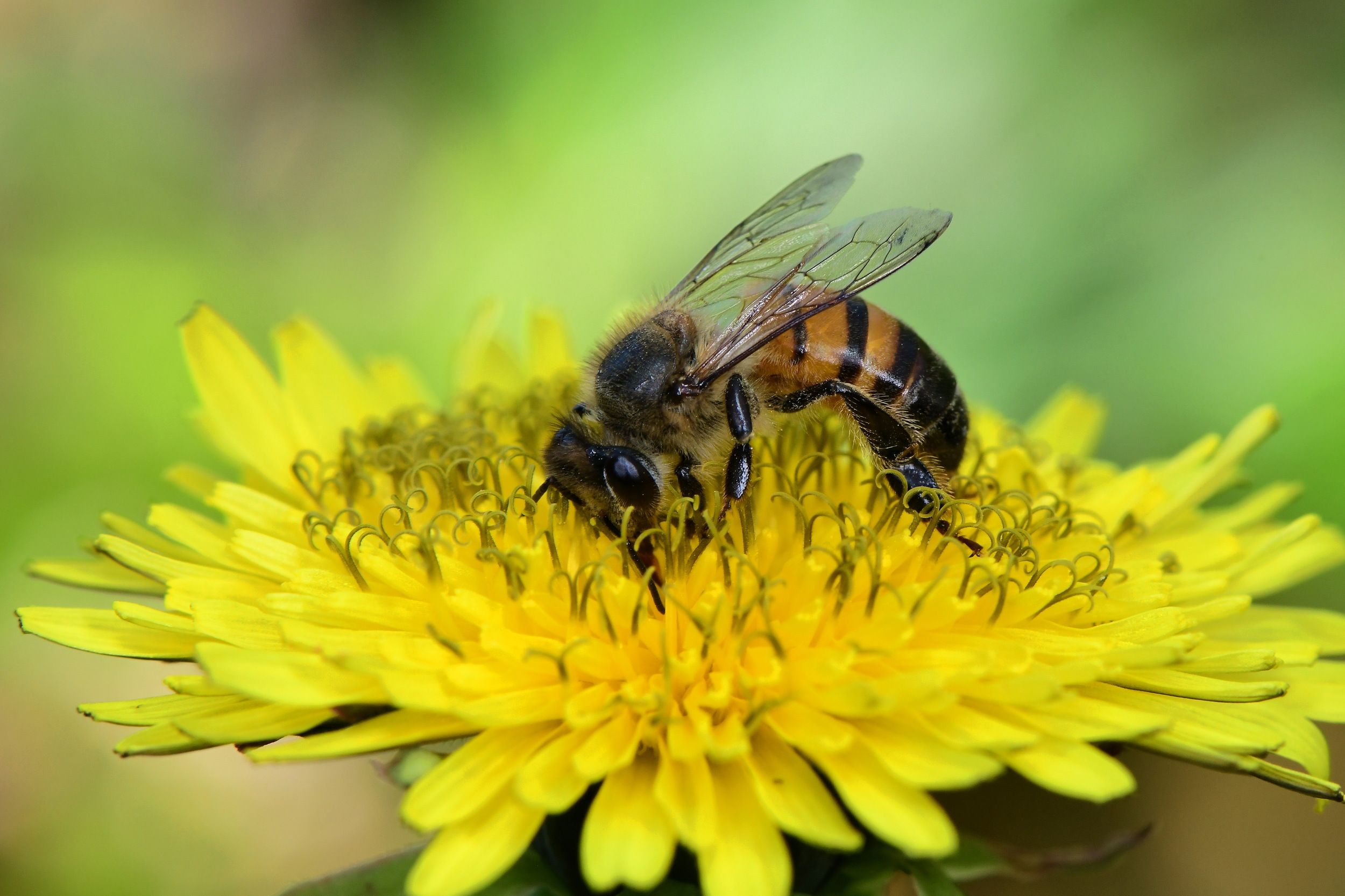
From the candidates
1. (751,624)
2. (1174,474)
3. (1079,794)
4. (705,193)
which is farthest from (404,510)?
(705,193)

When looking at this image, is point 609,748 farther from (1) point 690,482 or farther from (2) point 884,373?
(2) point 884,373

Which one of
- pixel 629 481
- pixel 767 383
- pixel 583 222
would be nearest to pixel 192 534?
pixel 629 481

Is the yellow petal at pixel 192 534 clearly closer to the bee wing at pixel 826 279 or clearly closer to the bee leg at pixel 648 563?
the bee leg at pixel 648 563

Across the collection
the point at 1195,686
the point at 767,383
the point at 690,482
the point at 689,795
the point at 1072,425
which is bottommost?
the point at 689,795

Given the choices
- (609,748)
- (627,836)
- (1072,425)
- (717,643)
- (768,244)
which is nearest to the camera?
(627,836)

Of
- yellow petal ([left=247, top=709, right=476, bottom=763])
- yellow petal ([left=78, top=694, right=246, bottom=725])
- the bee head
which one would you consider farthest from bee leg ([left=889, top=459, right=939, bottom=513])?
yellow petal ([left=78, top=694, right=246, bottom=725])

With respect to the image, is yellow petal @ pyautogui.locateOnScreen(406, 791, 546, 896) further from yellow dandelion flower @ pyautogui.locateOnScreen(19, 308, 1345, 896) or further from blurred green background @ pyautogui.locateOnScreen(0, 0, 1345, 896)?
blurred green background @ pyautogui.locateOnScreen(0, 0, 1345, 896)

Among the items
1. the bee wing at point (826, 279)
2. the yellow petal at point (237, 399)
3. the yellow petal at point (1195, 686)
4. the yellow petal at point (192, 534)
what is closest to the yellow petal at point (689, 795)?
the yellow petal at point (1195, 686)

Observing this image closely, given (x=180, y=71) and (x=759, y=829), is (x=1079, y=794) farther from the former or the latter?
(x=180, y=71)
